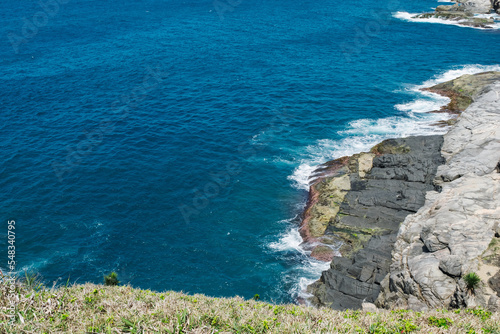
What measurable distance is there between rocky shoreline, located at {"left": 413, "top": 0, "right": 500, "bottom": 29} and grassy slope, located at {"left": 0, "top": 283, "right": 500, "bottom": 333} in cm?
10730

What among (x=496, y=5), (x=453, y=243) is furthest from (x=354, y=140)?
(x=496, y=5)

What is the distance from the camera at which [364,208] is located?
4450 centimetres

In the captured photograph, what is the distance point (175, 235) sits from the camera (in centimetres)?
4500

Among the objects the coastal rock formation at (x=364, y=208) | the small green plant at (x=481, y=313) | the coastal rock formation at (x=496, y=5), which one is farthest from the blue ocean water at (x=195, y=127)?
the coastal rock formation at (x=496, y=5)

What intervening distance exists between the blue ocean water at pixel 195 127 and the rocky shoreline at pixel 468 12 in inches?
218

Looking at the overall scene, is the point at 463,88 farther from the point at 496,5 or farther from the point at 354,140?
the point at 496,5

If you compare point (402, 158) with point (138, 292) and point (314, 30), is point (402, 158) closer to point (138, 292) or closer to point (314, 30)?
point (138, 292)

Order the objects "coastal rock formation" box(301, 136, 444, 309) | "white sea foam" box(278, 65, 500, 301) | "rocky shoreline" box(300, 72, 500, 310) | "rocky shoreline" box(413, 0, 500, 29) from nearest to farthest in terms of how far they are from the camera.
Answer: "rocky shoreline" box(300, 72, 500, 310) → "coastal rock formation" box(301, 136, 444, 309) → "white sea foam" box(278, 65, 500, 301) → "rocky shoreline" box(413, 0, 500, 29)

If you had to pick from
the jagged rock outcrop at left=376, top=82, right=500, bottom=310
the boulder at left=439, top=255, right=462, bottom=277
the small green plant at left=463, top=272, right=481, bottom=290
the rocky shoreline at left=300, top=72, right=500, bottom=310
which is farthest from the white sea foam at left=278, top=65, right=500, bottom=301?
the small green plant at left=463, top=272, right=481, bottom=290

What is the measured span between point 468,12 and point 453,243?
10732 centimetres

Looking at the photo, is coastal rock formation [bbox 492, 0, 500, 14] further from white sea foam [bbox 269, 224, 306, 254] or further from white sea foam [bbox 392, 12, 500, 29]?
white sea foam [bbox 269, 224, 306, 254]

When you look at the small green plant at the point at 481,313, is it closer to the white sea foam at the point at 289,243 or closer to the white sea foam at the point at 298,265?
the white sea foam at the point at 298,265

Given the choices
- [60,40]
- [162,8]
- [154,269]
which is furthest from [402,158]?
[162,8]

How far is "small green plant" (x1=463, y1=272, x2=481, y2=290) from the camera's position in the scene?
89.6ft
